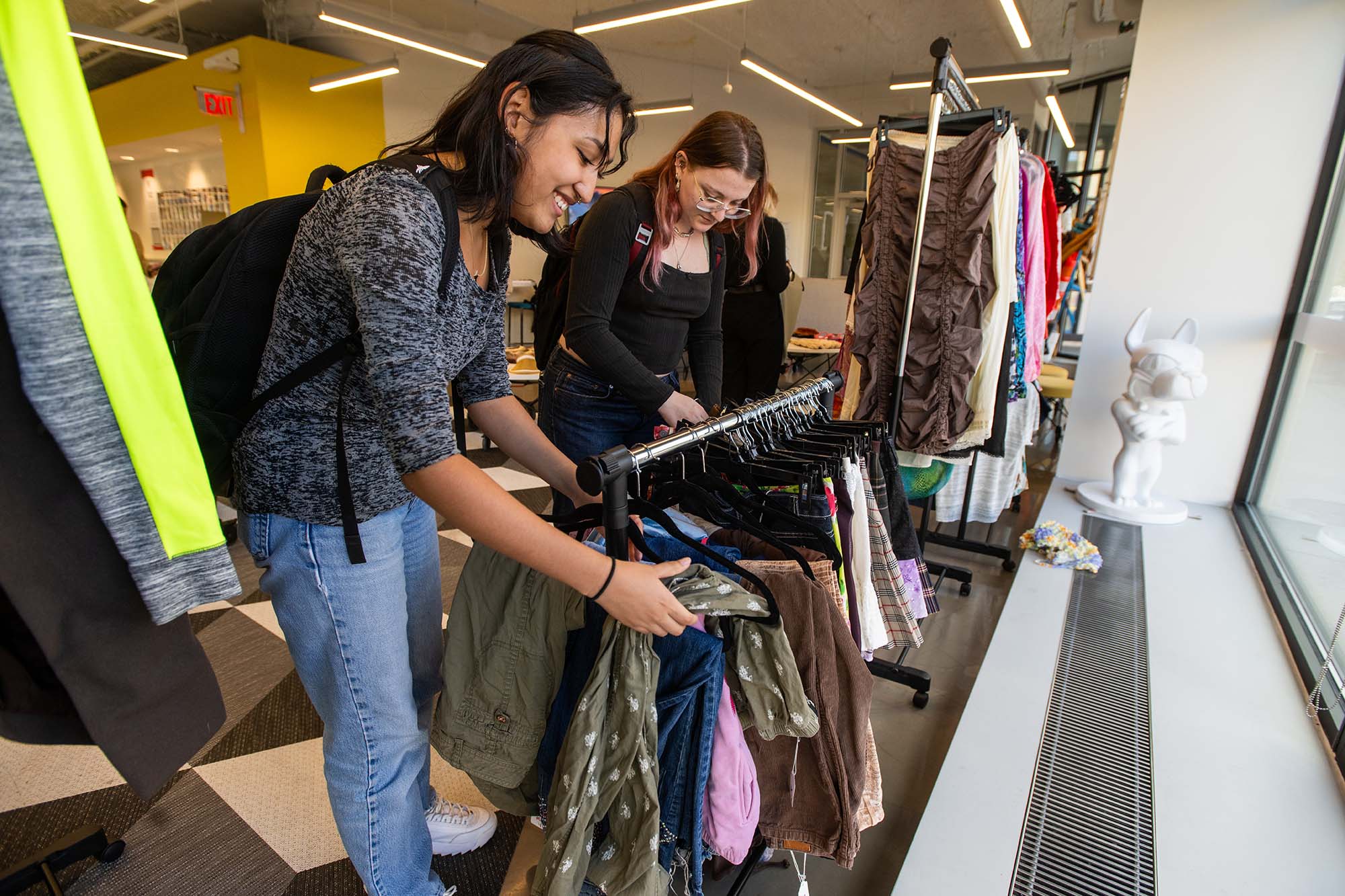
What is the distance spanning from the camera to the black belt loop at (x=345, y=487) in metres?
1.00

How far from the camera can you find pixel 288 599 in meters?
1.09

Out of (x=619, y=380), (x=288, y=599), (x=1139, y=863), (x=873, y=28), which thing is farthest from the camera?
(x=873, y=28)

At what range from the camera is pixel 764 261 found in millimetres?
3182

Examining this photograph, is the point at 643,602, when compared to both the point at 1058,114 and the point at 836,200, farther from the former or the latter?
the point at 836,200

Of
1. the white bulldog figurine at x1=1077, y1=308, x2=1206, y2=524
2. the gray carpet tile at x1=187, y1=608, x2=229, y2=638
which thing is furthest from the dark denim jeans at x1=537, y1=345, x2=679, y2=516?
the white bulldog figurine at x1=1077, y1=308, x2=1206, y2=524

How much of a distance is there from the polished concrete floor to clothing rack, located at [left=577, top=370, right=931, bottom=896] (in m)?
0.19

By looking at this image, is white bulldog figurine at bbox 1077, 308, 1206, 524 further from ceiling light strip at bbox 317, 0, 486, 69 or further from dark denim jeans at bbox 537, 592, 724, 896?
ceiling light strip at bbox 317, 0, 486, 69

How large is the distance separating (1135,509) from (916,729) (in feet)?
6.80

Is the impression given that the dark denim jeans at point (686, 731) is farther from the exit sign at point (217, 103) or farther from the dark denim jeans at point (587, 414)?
the exit sign at point (217, 103)

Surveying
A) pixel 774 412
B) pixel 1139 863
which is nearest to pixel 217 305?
pixel 774 412

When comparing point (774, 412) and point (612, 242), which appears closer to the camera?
point (774, 412)

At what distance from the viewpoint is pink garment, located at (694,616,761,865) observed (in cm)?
103

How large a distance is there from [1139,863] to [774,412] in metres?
1.23

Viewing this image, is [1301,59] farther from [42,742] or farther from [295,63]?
[295,63]
